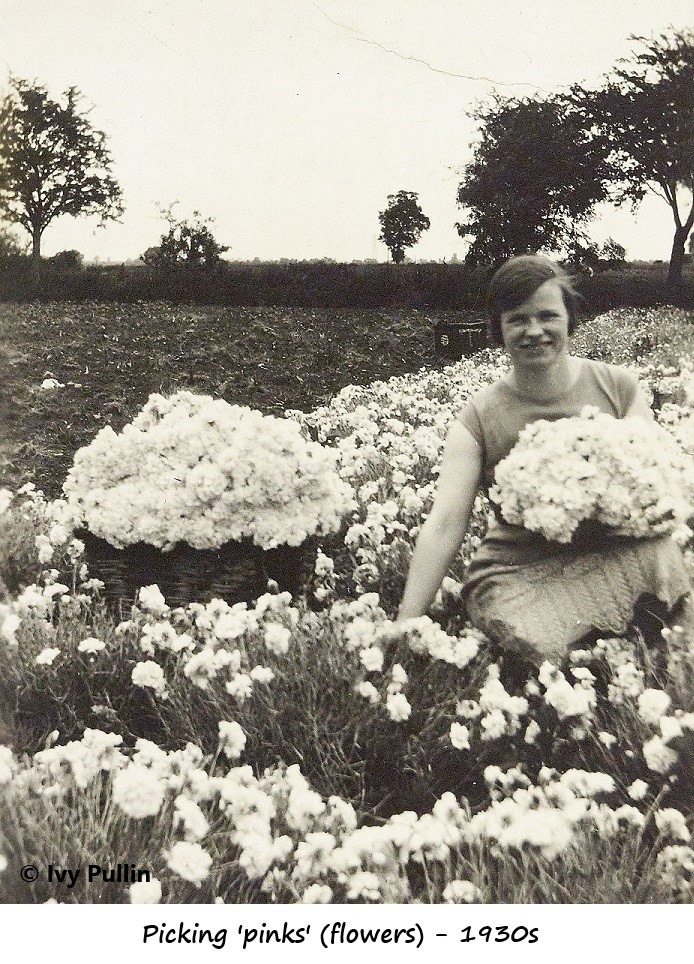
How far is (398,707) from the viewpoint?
95.7 inches

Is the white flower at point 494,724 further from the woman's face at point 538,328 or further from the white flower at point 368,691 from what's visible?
the woman's face at point 538,328

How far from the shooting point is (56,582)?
3193 mm

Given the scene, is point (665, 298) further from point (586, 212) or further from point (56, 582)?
point (56, 582)

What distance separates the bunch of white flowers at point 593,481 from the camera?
263cm

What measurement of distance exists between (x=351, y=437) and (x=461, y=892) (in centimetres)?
201

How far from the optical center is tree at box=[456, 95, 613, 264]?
2.91 m

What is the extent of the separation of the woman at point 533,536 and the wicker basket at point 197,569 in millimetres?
554

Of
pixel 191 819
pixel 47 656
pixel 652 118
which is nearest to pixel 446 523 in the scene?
pixel 191 819

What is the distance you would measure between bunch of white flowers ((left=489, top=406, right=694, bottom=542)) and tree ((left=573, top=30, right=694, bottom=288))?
0.92 m

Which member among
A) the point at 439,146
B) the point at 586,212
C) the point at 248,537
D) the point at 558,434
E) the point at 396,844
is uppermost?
the point at 439,146

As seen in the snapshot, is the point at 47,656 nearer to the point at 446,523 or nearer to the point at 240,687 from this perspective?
the point at 240,687

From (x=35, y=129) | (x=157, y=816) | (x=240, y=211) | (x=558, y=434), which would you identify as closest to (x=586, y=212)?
(x=558, y=434)

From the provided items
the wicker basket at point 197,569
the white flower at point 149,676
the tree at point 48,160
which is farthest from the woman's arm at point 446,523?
the tree at point 48,160

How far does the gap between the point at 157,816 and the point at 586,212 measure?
2.53m
